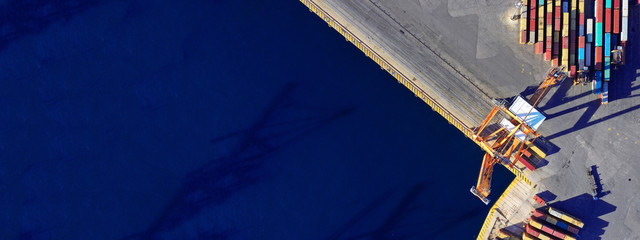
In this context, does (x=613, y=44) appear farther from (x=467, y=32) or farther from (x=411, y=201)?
(x=411, y=201)

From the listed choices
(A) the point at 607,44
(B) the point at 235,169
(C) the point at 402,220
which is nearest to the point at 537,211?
(C) the point at 402,220

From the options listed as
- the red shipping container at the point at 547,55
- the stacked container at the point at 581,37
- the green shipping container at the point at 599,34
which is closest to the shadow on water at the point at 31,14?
the red shipping container at the point at 547,55

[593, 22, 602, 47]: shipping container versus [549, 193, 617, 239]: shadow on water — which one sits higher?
[593, 22, 602, 47]: shipping container

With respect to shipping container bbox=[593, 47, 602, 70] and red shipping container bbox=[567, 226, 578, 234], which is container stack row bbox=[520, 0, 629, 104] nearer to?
shipping container bbox=[593, 47, 602, 70]

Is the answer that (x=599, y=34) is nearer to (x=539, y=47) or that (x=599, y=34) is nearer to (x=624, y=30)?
(x=624, y=30)

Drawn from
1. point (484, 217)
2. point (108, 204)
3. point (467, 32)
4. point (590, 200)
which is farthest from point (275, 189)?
point (590, 200)

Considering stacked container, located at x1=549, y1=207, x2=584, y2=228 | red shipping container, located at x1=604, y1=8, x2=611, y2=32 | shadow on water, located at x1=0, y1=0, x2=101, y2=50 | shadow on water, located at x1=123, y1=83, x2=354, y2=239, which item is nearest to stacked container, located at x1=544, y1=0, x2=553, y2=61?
red shipping container, located at x1=604, y1=8, x2=611, y2=32
